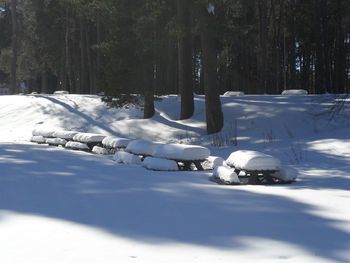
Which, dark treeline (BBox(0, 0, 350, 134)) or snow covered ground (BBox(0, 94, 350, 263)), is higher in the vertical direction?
dark treeline (BBox(0, 0, 350, 134))

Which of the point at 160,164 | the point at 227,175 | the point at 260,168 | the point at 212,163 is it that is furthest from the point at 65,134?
the point at 260,168

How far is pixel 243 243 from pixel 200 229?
795mm

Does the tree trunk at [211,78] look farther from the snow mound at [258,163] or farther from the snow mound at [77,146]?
the snow mound at [258,163]

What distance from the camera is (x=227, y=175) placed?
10039mm

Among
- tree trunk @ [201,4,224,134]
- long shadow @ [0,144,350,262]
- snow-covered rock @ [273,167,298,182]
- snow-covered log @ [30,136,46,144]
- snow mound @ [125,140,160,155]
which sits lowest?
snow-covered log @ [30,136,46,144]

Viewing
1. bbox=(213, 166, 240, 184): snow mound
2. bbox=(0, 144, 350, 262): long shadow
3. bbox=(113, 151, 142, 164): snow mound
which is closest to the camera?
bbox=(0, 144, 350, 262): long shadow

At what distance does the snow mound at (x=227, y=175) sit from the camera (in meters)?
9.95

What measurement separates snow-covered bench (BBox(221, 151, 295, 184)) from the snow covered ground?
0.45 metres

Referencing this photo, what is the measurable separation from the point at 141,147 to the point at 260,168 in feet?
14.7

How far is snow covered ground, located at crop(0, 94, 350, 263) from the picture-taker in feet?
18.4

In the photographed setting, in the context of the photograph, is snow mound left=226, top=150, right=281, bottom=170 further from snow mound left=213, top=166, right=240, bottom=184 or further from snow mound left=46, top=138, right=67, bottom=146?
snow mound left=46, top=138, right=67, bottom=146

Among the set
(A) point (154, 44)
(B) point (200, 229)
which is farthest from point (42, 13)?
(B) point (200, 229)

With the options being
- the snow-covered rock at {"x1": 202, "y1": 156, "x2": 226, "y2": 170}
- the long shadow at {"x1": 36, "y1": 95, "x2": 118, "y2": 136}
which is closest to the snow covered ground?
the snow-covered rock at {"x1": 202, "y1": 156, "x2": 226, "y2": 170}

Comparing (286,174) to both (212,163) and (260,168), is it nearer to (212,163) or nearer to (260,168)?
(260,168)
